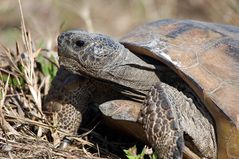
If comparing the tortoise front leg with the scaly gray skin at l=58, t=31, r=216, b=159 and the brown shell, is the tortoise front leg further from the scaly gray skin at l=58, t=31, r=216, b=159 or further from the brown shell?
the brown shell

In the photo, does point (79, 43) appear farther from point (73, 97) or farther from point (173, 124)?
point (173, 124)

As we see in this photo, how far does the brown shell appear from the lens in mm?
4008

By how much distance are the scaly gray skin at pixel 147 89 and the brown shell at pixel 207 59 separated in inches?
4.6

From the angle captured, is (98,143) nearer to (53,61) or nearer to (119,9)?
(53,61)

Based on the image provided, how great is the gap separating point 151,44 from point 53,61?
114 centimetres

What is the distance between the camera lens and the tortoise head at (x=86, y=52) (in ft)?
14.0

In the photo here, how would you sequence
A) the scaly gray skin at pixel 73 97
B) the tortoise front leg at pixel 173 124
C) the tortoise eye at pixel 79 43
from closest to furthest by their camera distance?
the tortoise front leg at pixel 173 124 → the tortoise eye at pixel 79 43 → the scaly gray skin at pixel 73 97

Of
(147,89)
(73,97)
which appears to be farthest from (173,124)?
(73,97)

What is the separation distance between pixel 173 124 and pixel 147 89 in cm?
56

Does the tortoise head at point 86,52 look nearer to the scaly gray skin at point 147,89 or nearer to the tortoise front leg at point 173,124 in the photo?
the scaly gray skin at point 147,89

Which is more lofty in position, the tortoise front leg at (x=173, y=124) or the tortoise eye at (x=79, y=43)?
the tortoise eye at (x=79, y=43)

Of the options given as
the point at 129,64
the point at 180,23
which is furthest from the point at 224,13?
the point at 129,64

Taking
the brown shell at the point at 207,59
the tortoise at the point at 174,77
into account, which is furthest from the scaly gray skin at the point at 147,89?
the brown shell at the point at 207,59

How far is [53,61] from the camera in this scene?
5.20 meters
